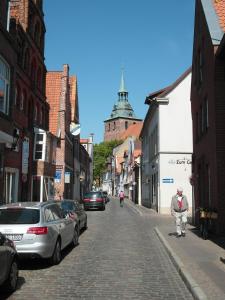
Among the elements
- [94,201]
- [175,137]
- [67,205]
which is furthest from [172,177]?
[67,205]

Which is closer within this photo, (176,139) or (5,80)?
(5,80)

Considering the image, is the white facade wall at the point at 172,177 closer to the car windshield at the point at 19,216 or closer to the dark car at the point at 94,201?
the dark car at the point at 94,201

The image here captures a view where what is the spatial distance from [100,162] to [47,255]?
351 feet

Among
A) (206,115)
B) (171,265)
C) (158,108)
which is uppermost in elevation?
(158,108)

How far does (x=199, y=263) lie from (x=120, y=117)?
5364 inches

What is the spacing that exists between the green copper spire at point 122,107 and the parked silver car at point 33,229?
135863 millimetres

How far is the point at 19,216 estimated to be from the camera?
1083 cm

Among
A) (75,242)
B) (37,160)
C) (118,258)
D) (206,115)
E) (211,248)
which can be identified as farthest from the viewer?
(37,160)

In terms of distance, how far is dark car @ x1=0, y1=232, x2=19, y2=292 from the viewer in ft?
25.2

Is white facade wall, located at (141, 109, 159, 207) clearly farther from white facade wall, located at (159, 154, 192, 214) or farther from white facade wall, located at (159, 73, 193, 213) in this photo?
white facade wall, located at (159, 154, 192, 214)

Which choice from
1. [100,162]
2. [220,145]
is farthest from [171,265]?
[100,162]

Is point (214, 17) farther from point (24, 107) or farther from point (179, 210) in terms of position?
point (24, 107)

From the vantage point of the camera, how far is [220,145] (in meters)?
16.5

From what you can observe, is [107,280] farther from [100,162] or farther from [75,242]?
[100,162]
